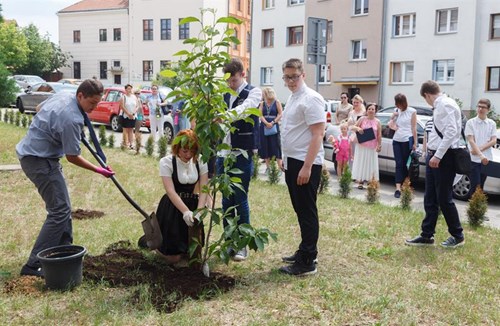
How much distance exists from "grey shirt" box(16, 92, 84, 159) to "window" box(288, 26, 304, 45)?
120 ft

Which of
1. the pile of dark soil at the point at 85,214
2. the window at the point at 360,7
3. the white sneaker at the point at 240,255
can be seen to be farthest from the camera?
the window at the point at 360,7

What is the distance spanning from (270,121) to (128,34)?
150 feet

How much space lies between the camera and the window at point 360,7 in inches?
1393

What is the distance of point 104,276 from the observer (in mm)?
5082

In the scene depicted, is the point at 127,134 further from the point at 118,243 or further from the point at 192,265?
the point at 192,265

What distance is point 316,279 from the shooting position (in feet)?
17.1

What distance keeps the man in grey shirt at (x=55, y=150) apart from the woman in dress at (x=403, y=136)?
6452 millimetres

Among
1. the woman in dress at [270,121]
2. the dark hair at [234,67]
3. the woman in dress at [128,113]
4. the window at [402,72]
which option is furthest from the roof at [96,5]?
the dark hair at [234,67]

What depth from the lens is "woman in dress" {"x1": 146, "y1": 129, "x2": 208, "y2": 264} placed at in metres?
5.22

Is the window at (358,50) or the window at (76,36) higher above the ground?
the window at (76,36)

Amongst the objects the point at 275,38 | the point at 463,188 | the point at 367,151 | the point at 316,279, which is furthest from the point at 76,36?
the point at 316,279

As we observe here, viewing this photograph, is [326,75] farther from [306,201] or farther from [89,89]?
[89,89]

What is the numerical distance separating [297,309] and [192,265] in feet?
4.26

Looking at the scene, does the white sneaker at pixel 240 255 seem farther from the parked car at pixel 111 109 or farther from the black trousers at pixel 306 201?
the parked car at pixel 111 109
